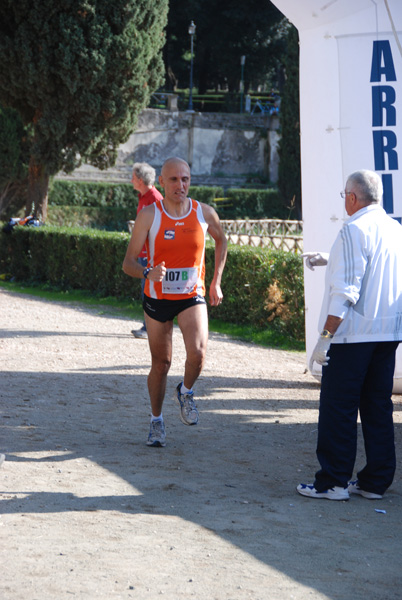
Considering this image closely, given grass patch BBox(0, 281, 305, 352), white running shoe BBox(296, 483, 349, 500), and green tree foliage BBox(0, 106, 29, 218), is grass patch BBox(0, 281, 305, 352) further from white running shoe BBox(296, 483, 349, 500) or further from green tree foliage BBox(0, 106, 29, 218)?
green tree foliage BBox(0, 106, 29, 218)

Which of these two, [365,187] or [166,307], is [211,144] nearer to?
[166,307]

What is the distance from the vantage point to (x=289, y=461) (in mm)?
6297

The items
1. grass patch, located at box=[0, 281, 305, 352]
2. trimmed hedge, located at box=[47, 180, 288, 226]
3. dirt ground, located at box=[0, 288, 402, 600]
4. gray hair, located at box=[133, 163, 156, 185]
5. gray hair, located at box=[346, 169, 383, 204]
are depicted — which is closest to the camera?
dirt ground, located at box=[0, 288, 402, 600]

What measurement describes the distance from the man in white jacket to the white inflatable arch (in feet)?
8.77

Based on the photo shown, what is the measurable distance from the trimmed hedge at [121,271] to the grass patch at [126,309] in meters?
0.16

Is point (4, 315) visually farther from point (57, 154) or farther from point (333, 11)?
point (57, 154)

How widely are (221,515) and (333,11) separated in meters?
4.92

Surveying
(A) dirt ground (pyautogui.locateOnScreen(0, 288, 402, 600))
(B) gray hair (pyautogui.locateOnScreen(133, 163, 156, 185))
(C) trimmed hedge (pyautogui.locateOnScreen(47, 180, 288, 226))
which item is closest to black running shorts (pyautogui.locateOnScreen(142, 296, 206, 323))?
(A) dirt ground (pyautogui.locateOnScreen(0, 288, 402, 600))

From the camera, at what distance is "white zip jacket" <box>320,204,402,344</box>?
199 inches

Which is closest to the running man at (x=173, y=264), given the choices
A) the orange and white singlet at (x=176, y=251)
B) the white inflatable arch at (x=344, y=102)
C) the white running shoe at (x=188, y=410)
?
the orange and white singlet at (x=176, y=251)

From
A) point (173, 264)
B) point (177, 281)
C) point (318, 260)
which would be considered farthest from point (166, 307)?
point (318, 260)

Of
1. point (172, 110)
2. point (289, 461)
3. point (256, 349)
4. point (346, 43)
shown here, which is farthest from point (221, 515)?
point (172, 110)

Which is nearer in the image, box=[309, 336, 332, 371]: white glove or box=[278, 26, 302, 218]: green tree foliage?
box=[309, 336, 332, 371]: white glove

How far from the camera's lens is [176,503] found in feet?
16.8
